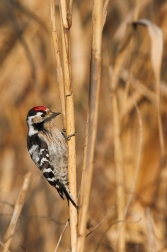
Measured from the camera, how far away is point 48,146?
2.89 metres

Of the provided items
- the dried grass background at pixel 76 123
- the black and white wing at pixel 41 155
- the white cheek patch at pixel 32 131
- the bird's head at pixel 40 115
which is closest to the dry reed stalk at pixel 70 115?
the black and white wing at pixel 41 155

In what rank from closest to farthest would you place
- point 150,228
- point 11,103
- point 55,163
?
point 150,228
point 55,163
point 11,103

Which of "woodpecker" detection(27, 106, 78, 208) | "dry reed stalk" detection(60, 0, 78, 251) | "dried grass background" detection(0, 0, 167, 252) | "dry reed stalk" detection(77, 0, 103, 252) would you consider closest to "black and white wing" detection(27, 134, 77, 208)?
"woodpecker" detection(27, 106, 78, 208)

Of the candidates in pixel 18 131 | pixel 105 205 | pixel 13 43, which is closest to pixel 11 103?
pixel 18 131

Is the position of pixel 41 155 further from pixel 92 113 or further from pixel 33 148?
pixel 92 113

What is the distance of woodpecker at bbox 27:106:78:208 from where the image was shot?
2.73 meters

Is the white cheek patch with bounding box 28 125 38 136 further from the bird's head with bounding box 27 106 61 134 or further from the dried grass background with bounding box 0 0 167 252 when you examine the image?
the dried grass background with bounding box 0 0 167 252

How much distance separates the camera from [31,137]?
9.77 feet

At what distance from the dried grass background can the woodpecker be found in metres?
0.79

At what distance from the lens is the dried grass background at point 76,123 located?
12.3 ft

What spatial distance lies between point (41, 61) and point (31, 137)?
1253mm

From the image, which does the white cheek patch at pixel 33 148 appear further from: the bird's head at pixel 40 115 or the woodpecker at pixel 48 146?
the bird's head at pixel 40 115

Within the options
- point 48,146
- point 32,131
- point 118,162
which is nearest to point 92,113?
point 118,162

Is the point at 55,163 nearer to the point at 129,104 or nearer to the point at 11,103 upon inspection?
the point at 129,104
